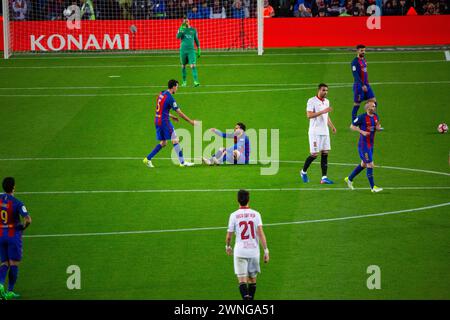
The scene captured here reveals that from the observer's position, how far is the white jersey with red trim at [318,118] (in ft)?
73.5

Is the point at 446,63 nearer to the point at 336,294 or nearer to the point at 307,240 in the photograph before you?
the point at 307,240

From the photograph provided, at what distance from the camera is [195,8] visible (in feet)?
137

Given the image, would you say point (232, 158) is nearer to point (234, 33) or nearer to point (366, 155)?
point (366, 155)

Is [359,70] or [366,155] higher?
[359,70]

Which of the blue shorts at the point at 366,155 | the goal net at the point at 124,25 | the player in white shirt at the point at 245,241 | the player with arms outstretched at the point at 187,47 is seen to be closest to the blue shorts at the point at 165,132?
the blue shorts at the point at 366,155

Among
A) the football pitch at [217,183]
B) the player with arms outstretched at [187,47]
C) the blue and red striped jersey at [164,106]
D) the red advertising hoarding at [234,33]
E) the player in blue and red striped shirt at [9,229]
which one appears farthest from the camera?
the red advertising hoarding at [234,33]

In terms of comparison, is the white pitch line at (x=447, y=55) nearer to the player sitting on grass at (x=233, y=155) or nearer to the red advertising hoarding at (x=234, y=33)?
the red advertising hoarding at (x=234, y=33)

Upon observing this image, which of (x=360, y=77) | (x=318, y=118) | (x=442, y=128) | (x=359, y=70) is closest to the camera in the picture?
(x=318, y=118)

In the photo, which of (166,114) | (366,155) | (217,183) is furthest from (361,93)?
(366,155)

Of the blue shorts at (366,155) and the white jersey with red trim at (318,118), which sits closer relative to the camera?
the blue shorts at (366,155)

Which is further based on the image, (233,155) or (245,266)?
(233,155)

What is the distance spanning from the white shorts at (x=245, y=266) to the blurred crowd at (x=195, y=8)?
28.3 meters

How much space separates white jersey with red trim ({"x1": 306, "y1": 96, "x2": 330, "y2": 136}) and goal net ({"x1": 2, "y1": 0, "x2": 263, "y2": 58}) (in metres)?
19.7

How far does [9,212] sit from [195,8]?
2766 cm
